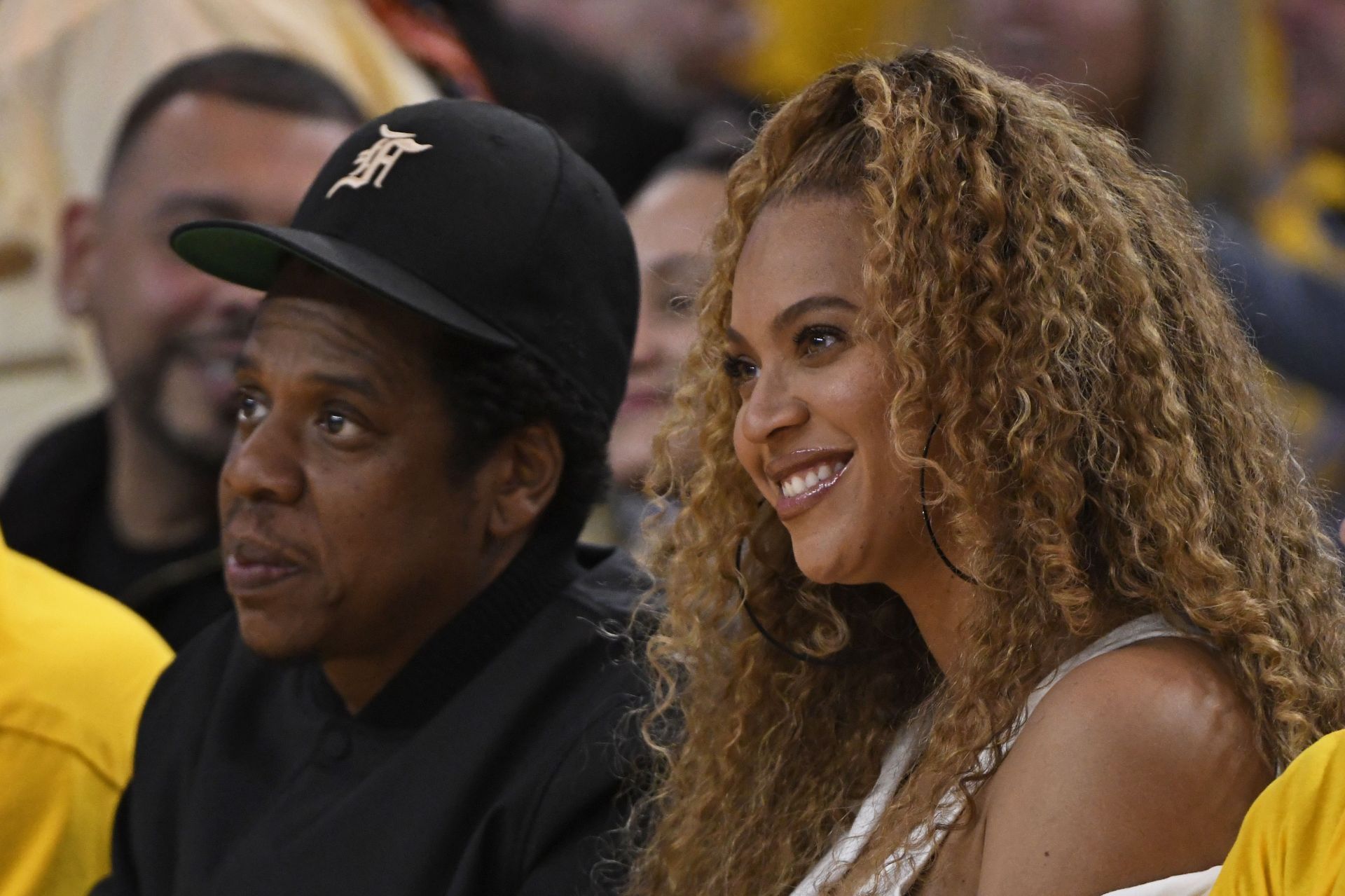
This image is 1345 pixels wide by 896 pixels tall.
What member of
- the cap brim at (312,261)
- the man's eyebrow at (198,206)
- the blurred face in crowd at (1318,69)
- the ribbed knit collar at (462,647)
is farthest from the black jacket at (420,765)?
the blurred face in crowd at (1318,69)

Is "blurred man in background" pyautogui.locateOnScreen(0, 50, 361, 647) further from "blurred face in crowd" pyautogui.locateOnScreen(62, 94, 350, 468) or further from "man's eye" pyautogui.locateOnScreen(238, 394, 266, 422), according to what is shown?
"man's eye" pyautogui.locateOnScreen(238, 394, 266, 422)

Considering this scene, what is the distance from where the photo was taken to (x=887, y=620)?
1.99 m

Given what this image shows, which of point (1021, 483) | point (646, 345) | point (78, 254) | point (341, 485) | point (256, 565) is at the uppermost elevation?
point (1021, 483)

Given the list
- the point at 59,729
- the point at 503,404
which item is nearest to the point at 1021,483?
the point at 503,404

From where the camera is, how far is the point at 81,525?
12.3ft

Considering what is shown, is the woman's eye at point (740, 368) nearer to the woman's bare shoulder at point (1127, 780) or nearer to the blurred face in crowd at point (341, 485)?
the blurred face in crowd at point (341, 485)

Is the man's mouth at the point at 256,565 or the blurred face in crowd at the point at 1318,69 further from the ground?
the man's mouth at the point at 256,565

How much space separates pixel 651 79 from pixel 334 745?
1976mm

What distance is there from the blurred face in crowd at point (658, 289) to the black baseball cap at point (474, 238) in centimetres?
133

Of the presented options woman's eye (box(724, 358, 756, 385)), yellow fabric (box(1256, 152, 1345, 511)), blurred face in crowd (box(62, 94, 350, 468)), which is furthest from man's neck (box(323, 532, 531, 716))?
yellow fabric (box(1256, 152, 1345, 511))

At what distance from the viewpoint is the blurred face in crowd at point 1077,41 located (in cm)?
355

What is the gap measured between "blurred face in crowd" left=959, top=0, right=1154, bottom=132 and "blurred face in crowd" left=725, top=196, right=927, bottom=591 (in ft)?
6.35

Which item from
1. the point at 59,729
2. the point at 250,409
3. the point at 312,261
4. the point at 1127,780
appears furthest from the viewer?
Result: the point at 59,729

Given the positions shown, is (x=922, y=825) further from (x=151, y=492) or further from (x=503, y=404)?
(x=151, y=492)
